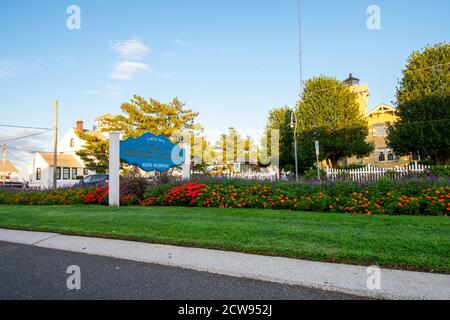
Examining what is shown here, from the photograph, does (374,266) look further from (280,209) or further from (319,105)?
(319,105)

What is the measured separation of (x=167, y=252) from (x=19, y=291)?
2.09 meters

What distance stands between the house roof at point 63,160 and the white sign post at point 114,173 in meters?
36.9

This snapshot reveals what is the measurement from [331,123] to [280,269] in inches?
1123

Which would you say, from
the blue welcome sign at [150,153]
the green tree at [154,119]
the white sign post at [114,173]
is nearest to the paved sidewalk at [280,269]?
the white sign post at [114,173]

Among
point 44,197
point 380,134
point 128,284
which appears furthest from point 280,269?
point 380,134

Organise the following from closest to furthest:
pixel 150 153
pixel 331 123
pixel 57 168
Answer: pixel 150 153
pixel 331 123
pixel 57 168

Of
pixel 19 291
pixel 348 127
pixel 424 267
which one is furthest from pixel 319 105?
pixel 19 291

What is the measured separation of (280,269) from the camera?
13.5ft

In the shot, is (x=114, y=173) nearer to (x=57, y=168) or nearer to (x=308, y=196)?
(x=308, y=196)

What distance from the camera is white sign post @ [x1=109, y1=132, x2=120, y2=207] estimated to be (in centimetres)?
1177

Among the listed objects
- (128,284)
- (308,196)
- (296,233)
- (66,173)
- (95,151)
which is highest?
(95,151)

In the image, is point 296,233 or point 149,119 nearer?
point 296,233

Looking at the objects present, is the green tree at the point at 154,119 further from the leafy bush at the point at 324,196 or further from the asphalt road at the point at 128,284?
the asphalt road at the point at 128,284
